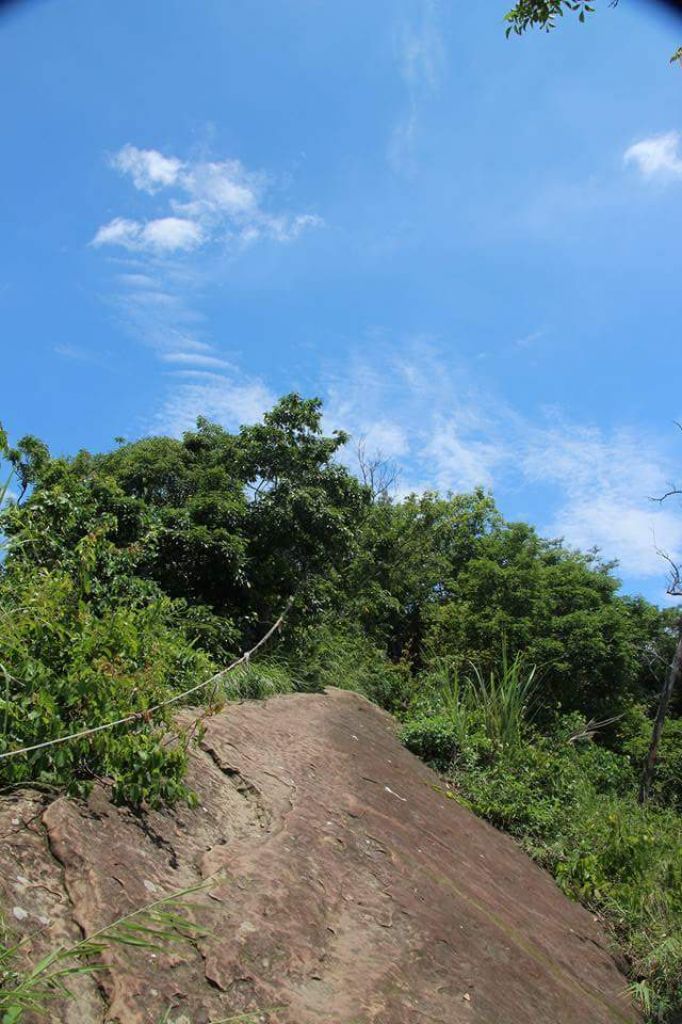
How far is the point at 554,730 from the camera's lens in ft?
41.0

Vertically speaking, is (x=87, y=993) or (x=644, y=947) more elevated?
(x=644, y=947)

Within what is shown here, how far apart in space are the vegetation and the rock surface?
13.5 inches

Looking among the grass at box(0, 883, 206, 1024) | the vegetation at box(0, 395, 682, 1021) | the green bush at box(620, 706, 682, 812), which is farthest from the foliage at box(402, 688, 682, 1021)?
the grass at box(0, 883, 206, 1024)

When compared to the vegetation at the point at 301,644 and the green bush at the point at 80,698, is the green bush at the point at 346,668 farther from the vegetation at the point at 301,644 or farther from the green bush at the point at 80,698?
the green bush at the point at 80,698

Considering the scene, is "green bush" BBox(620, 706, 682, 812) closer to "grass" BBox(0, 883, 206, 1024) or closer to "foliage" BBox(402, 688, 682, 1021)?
"foliage" BBox(402, 688, 682, 1021)

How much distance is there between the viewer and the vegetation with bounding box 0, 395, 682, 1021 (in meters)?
3.87

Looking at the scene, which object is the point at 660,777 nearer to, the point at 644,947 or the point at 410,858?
the point at 644,947

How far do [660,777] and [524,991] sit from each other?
33.6ft

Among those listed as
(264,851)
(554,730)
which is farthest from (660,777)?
(264,851)

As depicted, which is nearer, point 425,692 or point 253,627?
point 253,627

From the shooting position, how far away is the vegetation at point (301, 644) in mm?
3865

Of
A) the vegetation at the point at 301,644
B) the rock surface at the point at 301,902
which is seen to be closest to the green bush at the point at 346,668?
the vegetation at the point at 301,644

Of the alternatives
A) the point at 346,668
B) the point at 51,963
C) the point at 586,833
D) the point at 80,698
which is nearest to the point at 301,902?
the point at 80,698

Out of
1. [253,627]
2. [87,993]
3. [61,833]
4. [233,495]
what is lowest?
[87,993]
